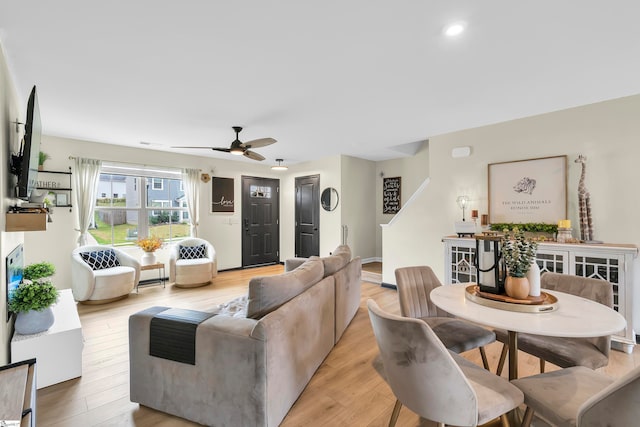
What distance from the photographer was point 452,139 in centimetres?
427

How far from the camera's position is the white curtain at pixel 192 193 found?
19.1 ft

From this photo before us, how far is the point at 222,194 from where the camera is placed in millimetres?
6383

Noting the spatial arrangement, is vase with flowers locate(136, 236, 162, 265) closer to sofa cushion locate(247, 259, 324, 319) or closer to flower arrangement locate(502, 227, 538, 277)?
sofa cushion locate(247, 259, 324, 319)

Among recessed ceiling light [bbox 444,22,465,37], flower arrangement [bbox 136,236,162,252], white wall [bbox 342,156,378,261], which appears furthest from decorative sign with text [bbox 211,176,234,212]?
recessed ceiling light [bbox 444,22,465,37]

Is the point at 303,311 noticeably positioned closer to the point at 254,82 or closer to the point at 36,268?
the point at 254,82

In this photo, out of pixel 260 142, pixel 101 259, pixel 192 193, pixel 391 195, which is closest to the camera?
pixel 260 142

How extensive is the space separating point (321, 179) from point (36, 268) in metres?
4.65

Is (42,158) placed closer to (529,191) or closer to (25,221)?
(25,221)

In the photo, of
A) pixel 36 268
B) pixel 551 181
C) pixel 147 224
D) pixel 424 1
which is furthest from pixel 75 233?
pixel 551 181

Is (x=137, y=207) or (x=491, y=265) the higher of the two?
(x=137, y=207)

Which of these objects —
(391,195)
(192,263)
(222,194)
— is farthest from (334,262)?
(222,194)

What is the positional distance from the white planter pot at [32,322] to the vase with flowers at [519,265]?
3.39 metres

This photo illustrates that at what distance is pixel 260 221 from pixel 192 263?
2.24 meters

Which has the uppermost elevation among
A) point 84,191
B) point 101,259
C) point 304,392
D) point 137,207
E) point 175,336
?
point 84,191
